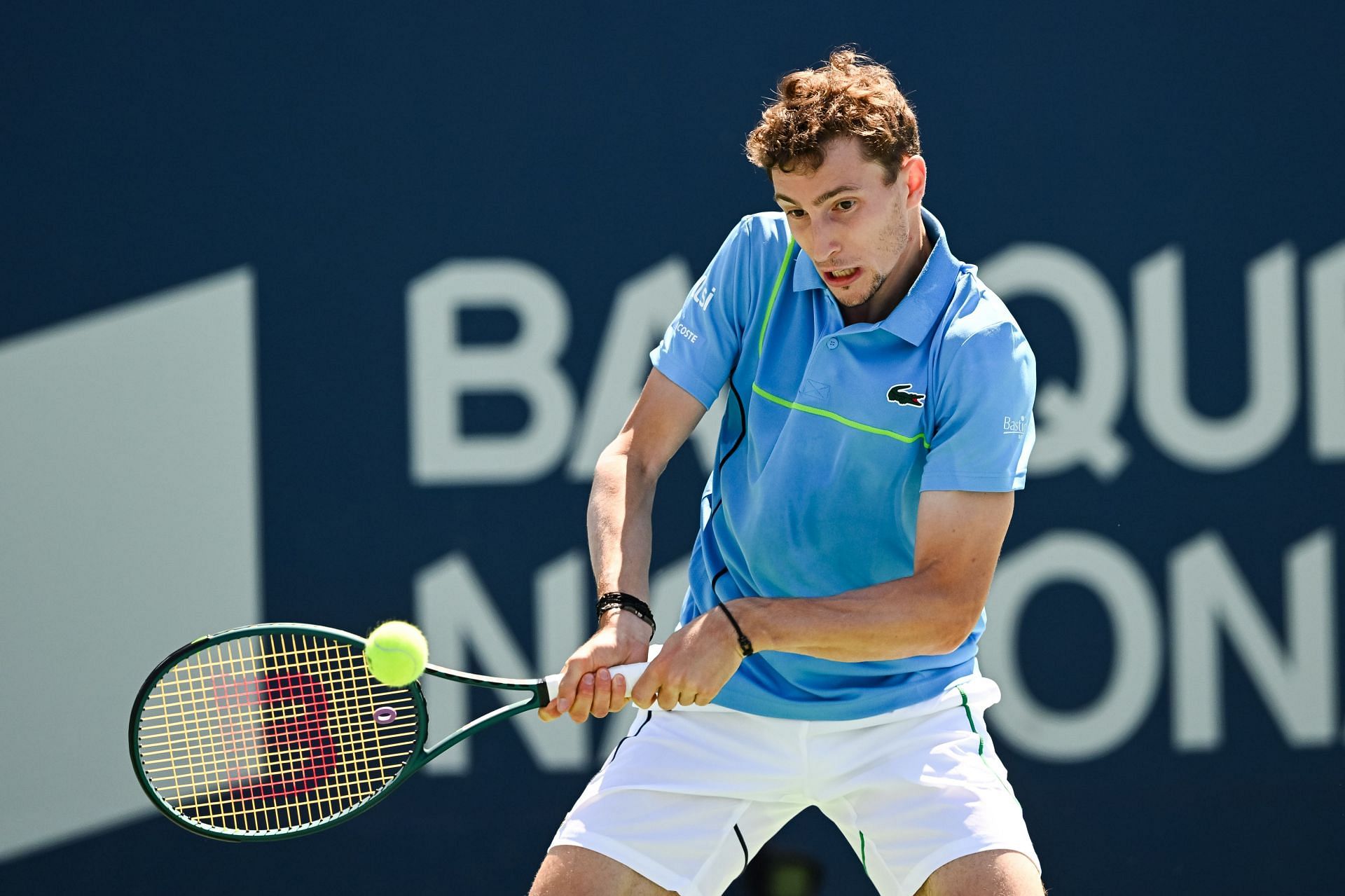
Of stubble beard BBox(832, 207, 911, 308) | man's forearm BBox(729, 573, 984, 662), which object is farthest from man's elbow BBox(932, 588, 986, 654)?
stubble beard BBox(832, 207, 911, 308)

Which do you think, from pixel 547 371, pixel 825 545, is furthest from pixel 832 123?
pixel 547 371

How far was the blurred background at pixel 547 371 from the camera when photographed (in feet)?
11.5

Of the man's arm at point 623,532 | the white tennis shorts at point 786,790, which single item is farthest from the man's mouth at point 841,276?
the white tennis shorts at point 786,790

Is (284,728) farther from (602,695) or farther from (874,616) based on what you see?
(874,616)

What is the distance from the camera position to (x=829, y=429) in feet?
7.91

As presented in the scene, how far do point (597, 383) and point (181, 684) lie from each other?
3.66 ft

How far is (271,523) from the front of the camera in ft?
11.7

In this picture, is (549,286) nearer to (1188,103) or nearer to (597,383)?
(597,383)

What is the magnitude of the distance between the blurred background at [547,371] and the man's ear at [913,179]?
121 cm

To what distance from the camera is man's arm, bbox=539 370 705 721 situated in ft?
7.36

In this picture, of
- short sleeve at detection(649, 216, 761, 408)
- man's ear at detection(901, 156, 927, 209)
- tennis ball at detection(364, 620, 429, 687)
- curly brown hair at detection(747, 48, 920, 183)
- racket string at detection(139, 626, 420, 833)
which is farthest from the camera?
racket string at detection(139, 626, 420, 833)

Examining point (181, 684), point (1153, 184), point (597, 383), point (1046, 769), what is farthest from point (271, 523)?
point (1153, 184)

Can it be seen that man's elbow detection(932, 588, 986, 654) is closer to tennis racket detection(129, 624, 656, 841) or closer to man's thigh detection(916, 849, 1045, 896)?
man's thigh detection(916, 849, 1045, 896)

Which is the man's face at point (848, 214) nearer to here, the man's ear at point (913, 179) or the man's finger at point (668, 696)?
the man's ear at point (913, 179)
